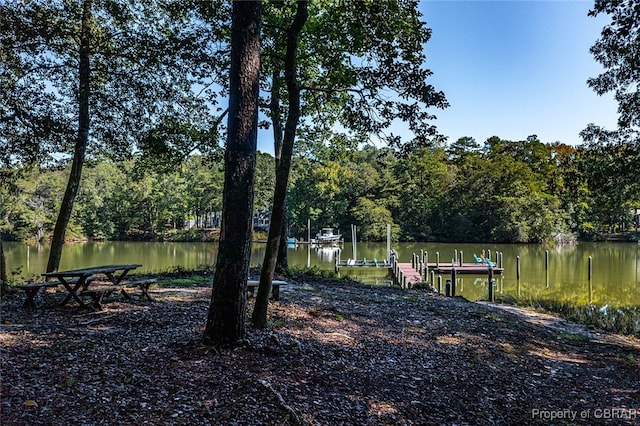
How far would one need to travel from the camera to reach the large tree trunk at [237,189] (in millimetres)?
→ 4121

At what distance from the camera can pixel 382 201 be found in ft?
155

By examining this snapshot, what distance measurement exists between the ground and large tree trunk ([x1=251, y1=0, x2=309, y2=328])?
17.4 inches

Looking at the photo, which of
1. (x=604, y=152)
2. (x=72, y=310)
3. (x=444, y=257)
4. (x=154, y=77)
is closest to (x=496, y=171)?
(x=444, y=257)

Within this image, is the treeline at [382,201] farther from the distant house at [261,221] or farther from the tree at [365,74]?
the tree at [365,74]

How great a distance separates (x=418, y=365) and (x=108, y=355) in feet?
11.0

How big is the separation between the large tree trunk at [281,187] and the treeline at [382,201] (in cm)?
3376

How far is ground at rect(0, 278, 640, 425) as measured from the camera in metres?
2.96

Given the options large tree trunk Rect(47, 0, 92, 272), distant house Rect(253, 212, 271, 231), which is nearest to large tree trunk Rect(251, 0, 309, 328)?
large tree trunk Rect(47, 0, 92, 272)

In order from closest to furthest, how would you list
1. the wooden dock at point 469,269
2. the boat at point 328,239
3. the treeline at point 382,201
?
1. the wooden dock at point 469,269
2. the treeline at point 382,201
3. the boat at point 328,239

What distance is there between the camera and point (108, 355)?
385cm

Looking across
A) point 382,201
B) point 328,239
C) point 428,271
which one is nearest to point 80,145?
point 428,271

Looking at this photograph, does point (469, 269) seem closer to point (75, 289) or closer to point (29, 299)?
point (75, 289)

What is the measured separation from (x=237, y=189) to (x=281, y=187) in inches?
50.2

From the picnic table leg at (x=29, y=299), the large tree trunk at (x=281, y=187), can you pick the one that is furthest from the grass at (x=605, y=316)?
the picnic table leg at (x=29, y=299)
